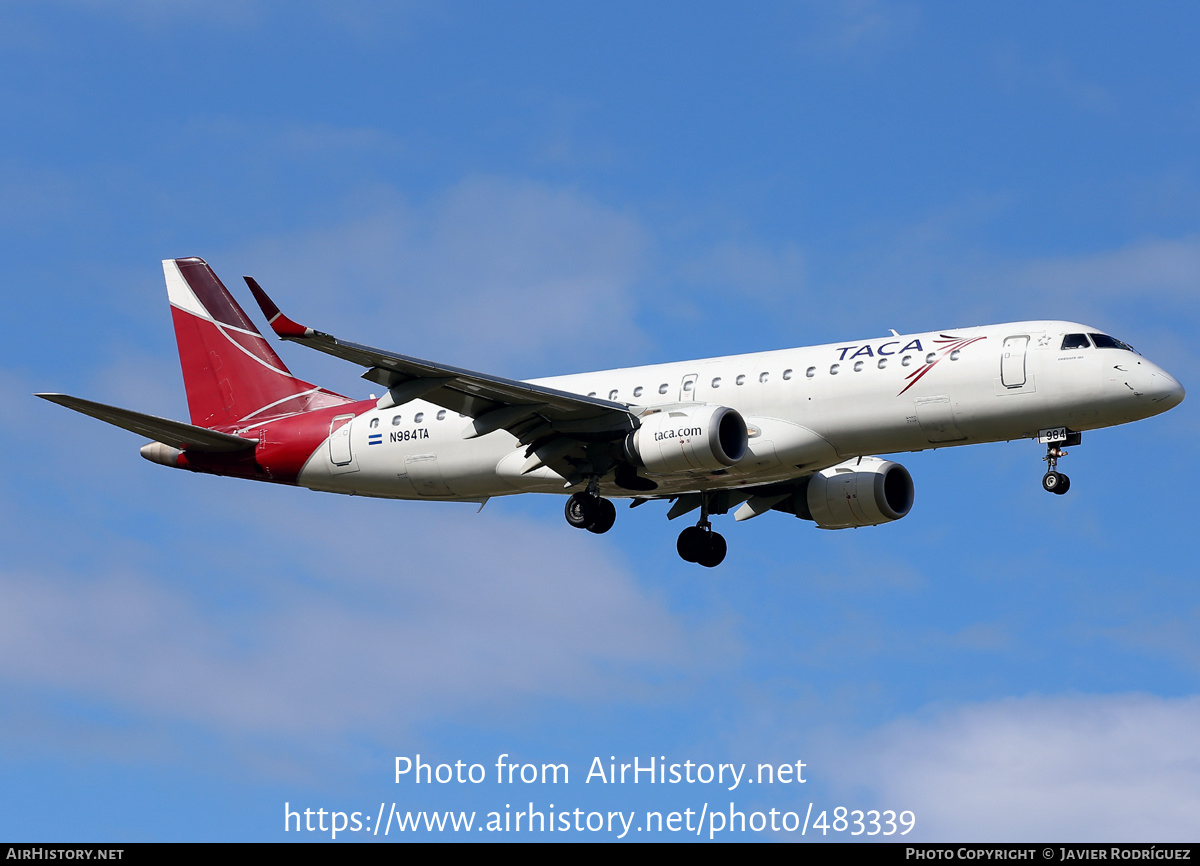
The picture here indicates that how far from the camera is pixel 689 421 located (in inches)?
1479

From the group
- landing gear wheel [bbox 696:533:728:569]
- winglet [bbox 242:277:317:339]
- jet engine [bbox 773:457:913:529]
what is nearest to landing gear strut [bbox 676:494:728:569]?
landing gear wheel [bbox 696:533:728:569]

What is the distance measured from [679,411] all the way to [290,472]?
11.6 metres

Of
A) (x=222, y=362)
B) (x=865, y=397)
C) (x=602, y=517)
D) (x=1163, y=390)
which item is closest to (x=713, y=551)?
(x=602, y=517)

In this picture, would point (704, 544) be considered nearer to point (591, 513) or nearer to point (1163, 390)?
point (591, 513)

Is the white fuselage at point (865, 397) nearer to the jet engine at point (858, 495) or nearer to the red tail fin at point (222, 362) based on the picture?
the jet engine at point (858, 495)

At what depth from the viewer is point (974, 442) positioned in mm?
37500

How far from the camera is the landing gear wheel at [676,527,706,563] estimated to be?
145 ft

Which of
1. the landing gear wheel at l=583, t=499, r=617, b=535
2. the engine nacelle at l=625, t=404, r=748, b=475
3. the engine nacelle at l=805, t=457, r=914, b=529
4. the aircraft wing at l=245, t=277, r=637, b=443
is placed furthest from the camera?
the engine nacelle at l=805, t=457, r=914, b=529

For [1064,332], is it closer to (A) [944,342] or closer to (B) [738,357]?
(A) [944,342]

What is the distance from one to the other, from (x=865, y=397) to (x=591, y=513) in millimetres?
7364

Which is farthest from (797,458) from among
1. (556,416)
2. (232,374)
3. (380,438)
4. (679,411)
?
(232,374)

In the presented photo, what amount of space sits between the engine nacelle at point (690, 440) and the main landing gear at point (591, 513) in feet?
6.85

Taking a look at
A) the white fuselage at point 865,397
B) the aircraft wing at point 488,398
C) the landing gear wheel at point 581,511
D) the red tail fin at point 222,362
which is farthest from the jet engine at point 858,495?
the red tail fin at point 222,362

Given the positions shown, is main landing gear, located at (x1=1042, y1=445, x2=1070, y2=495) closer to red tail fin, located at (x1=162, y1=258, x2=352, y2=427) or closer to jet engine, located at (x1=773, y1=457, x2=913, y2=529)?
jet engine, located at (x1=773, y1=457, x2=913, y2=529)
